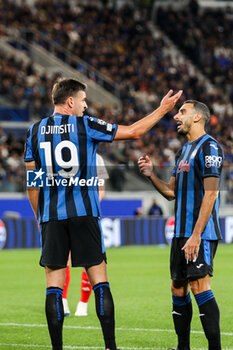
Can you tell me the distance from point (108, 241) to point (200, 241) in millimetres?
17160

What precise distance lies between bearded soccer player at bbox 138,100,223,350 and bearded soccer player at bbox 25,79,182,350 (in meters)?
0.46

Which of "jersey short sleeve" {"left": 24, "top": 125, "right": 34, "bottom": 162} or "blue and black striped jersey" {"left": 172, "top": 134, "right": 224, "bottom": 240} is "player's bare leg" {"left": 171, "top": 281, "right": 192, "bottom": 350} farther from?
"jersey short sleeve" {"left": 24, "top": 125, "right": 34, "bottom": 162}

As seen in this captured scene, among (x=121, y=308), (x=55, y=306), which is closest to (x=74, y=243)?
(x=55, y=306)

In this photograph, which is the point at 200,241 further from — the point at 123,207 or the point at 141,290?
the point at 123,207

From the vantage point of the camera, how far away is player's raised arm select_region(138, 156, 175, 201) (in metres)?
6.21

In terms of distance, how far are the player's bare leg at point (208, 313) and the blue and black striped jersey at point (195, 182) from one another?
391 mm

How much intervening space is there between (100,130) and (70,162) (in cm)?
36

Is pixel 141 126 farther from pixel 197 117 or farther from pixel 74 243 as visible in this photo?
pixel 74 243

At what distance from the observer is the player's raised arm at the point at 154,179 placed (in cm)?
621

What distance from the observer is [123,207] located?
26.2m

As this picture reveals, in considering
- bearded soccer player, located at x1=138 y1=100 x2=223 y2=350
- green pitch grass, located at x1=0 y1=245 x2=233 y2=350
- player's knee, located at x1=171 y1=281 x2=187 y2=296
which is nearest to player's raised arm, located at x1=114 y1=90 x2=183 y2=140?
bearded soccer player, located at x1=138 y1=100 x2=223 y2=350

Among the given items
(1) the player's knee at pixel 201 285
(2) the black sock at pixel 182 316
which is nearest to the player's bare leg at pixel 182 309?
(2) the black sock at pixel 182 316

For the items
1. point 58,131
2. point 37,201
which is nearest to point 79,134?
point 58,131

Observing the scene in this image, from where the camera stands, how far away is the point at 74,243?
5.84 m
